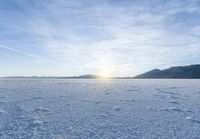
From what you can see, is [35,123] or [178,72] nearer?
[35,123]

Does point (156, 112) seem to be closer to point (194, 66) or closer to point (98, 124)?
point (98, 124)

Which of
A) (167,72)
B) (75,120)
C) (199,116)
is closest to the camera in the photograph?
(75,120)

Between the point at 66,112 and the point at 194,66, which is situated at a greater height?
the point at 194,66

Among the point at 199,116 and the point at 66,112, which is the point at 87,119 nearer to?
the point at 66,112

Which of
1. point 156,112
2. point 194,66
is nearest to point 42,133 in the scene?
point 156,112

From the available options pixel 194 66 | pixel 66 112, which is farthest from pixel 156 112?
pixel 194 66

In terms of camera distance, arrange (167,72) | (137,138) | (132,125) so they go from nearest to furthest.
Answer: (137,138)
(132,125)
(167,72)

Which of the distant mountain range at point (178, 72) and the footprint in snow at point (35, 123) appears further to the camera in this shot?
the distant mountain range at point (178, 72)

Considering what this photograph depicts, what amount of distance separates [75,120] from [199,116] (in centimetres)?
332

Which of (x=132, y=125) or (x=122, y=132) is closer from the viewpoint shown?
(x=122, y=132)

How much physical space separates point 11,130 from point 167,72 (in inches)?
4605

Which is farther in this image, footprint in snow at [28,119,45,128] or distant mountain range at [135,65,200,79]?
distant mountain range at [135,65,200,79]

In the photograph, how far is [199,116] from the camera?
543cm

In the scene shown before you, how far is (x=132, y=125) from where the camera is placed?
456cm
